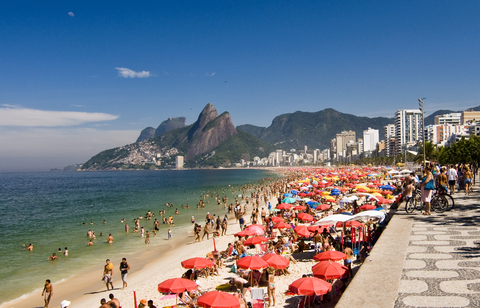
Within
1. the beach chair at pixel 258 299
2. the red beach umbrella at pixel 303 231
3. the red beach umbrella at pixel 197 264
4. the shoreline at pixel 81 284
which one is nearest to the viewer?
the beach chair at pixel 258 299

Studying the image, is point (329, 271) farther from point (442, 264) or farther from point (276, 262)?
point (442, 264)

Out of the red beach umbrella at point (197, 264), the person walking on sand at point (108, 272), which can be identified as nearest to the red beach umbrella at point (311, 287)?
the red beach umbrella at point (197, 264)

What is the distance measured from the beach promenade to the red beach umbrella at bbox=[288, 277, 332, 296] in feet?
3.60

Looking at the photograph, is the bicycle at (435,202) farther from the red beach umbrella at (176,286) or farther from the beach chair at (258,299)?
the red beach umbrella at (176,286)

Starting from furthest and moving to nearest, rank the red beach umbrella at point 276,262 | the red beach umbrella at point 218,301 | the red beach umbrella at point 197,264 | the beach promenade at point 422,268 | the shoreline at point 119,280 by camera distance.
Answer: the shoreline at point 119,280 < the red beach umbrella at point 197,264 < the red beach umbrella at point 276,262 < the red beach umbrella at point 218,301 < the beach promenade at point 422,268

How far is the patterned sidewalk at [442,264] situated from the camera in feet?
14.7

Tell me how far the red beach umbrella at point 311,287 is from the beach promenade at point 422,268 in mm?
1096

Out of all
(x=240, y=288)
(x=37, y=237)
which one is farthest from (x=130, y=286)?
(x=37, y=237)

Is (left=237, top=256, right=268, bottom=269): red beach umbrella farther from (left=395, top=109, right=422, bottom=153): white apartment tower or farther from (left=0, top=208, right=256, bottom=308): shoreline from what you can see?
(left=395, top=109, right=422, bottom=153): white apartment tower

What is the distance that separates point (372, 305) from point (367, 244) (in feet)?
22.8

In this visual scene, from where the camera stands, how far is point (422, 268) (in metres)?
5.68

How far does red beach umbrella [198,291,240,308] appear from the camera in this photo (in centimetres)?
634

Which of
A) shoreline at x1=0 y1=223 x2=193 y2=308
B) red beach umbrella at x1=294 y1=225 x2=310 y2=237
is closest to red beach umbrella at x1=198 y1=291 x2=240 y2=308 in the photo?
shoreline at x1=0 y1=223 x2=193 y2=308

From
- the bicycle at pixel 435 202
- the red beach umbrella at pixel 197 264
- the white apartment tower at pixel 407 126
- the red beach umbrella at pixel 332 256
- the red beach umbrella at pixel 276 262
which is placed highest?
the white apartment tower at pixel 407 126
